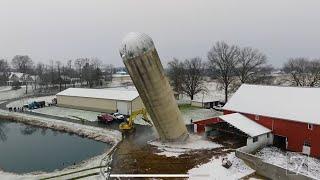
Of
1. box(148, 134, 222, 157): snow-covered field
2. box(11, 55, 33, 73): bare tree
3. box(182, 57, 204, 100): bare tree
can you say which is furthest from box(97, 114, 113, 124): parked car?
box(11, 55, 33, 73): bare tree

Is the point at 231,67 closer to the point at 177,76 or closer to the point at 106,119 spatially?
the point at 177,76

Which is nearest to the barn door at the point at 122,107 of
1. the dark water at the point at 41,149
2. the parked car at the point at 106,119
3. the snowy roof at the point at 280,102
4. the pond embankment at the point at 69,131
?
the parked car at the point at 106,119

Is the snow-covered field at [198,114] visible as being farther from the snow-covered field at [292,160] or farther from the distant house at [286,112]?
the snow-covered field at [292,160]

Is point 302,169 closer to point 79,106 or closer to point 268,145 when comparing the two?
point 268,145

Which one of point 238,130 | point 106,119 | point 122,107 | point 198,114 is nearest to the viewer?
point 238,130

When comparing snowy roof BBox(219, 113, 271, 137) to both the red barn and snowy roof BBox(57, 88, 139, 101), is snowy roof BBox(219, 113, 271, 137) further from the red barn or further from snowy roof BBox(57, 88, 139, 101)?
snowy roof BBox(57, 88, 139, 101)

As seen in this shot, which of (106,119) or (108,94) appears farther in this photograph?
(108,94)

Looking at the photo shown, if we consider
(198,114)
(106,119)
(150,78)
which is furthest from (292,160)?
(106,119)

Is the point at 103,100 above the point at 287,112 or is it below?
below
